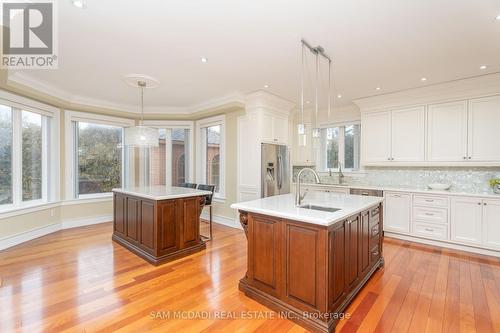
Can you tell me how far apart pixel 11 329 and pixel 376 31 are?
4.12m

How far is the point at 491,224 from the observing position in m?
3.40

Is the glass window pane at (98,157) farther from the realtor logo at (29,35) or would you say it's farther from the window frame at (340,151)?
the window frame at (340,151)

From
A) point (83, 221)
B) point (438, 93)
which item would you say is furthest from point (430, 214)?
point (83, 221)

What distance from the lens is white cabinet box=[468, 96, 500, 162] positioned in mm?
3557

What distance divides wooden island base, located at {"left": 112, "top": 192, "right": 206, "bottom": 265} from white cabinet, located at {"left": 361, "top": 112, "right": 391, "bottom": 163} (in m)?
3.31

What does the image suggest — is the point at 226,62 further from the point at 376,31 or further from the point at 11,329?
the point at 11,329

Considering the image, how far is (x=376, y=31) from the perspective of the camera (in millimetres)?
2410

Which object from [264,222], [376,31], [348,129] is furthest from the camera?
[348,129]

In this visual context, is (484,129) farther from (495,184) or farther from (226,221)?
(226,221)

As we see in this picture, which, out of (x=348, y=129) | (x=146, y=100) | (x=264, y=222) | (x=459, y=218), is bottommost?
(x=459, y=218)

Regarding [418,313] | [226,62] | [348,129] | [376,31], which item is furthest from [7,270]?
[348,129]

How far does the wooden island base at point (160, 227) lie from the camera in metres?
3.17

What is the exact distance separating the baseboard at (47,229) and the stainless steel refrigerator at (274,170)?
3.66 metres

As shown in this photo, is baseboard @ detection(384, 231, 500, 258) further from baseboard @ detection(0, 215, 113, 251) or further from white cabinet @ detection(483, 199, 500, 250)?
baseboard @ detection(0, 215, 113, 251)
